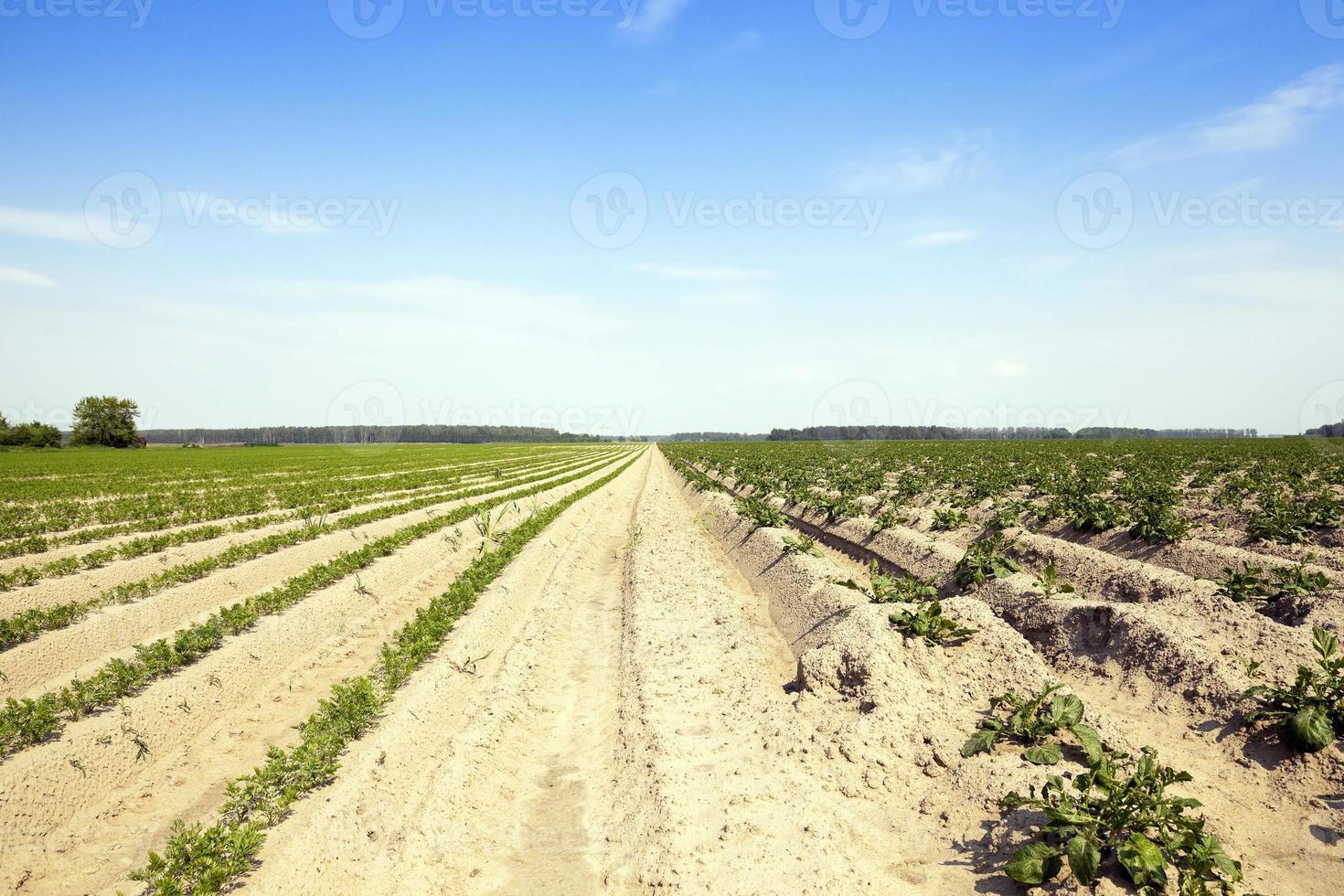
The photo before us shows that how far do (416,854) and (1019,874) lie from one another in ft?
14.0

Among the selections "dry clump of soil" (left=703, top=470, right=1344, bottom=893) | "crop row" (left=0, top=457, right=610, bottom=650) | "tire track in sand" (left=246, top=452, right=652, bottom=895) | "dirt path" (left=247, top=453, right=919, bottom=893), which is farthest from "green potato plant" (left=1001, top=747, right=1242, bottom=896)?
"crop row" (left=0, top=457, right=610, bottom=650)

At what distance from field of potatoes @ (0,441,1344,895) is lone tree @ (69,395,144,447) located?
109m

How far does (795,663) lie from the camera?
895 cm

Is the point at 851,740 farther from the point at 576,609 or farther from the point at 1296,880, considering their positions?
the point at 576,609

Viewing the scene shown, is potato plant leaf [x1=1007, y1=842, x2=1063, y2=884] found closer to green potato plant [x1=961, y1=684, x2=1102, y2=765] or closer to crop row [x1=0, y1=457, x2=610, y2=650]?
green potato plant [x1=961, y1=684, x2=1102, y2=765]

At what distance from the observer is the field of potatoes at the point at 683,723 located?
14.8ft

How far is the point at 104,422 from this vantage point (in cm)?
9475

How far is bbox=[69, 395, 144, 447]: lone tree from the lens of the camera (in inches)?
3701

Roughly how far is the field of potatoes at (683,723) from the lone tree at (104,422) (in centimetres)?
10879

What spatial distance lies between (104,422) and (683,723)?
123 meters

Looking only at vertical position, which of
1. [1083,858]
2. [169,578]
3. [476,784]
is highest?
[169,578]

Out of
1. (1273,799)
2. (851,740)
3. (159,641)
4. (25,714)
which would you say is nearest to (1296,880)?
(1273,799)

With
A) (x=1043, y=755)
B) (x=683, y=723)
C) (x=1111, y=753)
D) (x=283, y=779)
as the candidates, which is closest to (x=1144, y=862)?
(x=1111, y=753)

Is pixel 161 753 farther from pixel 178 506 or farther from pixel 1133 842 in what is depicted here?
pixel 178 506
